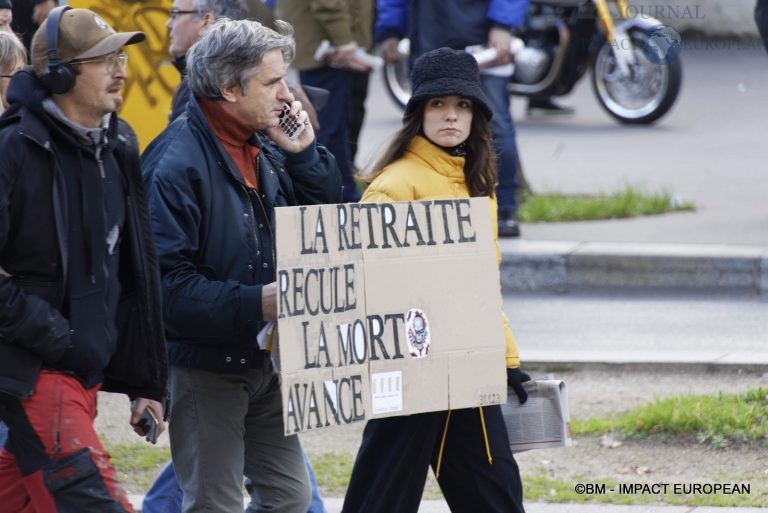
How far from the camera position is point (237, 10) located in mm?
5250

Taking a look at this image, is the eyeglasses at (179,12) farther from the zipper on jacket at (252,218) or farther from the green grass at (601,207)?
the green grass at (601,207)

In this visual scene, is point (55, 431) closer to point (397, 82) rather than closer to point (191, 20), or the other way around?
point (191, 20)

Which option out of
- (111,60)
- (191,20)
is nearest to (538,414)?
(111,60)

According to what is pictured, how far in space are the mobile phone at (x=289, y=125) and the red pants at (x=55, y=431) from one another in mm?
933

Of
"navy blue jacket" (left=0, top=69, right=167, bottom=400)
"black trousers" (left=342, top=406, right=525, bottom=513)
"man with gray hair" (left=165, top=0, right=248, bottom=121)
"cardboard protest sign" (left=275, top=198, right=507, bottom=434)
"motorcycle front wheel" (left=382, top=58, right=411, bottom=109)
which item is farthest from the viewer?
"motorcycle front wheel" (left=382, top=58, right=411, bottom=109)

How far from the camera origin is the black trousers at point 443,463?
414cm

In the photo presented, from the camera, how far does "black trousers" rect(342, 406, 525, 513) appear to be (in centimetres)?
414

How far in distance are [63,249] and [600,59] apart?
9.07 meters

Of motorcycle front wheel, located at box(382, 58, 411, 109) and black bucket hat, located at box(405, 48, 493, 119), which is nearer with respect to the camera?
black bucket hat, located at box(405, 48, 493, 119)

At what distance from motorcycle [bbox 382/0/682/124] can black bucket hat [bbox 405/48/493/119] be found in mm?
7411

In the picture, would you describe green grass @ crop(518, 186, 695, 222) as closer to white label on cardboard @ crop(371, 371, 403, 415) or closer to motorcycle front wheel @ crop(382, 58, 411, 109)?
motorcycle front wheel @ crop(382, 58, 411, 109)

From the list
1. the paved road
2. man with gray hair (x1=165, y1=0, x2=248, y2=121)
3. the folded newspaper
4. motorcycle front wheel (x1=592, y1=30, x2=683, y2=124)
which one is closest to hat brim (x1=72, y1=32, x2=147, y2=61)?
man with gray hair (x1=165, y1=0, x2=248, y2=121)

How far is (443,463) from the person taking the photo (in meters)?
4.23

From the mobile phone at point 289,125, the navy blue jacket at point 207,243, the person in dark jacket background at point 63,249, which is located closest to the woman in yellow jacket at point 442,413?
the mobile phone at point 289,125
